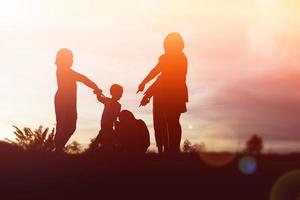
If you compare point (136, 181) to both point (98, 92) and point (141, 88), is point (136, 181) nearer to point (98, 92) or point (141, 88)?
point (141, 88)

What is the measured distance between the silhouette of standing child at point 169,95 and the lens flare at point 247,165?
199cm

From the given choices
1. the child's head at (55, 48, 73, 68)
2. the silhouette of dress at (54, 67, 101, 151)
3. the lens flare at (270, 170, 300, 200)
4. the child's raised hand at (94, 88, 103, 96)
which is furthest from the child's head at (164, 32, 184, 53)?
the lens flare at (270, 170, 300, 200)

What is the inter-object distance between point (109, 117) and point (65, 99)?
2.78 meters

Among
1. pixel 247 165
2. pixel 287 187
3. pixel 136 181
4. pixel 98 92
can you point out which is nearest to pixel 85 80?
pixel 98 92

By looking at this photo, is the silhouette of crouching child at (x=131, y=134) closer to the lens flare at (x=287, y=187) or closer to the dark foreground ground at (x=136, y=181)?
the dark foreground ground at (x=136, y=181)

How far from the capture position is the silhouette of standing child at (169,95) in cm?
1436

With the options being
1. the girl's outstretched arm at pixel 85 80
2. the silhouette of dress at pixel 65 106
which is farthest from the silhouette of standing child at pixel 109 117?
the silhouette of dress at pixel 65 106

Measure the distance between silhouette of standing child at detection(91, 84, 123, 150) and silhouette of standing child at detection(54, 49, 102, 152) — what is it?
2190 millimetres

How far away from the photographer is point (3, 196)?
8.34m

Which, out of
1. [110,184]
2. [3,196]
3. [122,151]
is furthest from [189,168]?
[122,151]

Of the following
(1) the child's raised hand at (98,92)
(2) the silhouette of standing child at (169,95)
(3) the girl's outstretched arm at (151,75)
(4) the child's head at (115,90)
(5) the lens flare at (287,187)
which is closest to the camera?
(5) the lens flare at (287,187)

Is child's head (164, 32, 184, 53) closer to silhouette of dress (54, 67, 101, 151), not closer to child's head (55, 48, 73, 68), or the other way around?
child's head (55, 48, 73, 68)

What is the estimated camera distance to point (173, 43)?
46.6 feet

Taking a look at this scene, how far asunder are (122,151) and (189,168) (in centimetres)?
649
